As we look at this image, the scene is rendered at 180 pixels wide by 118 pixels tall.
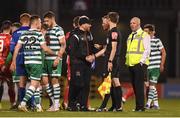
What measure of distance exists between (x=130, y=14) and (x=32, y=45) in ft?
73.3

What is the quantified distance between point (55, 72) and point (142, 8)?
887 inches

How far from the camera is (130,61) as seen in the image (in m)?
16.7

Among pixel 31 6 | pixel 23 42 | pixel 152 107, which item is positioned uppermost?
pixel 31 6

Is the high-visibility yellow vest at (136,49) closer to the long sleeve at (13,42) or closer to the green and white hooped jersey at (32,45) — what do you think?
the green and white hooped jersey at (32,45)

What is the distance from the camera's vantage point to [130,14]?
125 ft

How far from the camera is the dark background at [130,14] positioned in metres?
35.8

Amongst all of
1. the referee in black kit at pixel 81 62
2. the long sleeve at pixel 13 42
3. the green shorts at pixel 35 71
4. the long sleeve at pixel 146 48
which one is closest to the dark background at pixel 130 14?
the long sleeve at pixel 13 42

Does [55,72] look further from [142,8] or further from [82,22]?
[142,8]

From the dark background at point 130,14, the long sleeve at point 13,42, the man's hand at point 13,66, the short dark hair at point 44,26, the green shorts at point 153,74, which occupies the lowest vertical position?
the green shorts at point 153,74

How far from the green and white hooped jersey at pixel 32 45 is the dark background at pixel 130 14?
18.6 metres

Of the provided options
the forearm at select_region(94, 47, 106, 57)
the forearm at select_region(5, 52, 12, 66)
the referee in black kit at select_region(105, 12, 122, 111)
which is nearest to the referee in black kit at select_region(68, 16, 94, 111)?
the forearm at select_region(94, 47, 106, 57)

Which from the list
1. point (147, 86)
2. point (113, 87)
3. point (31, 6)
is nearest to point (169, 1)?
point (31, 6)

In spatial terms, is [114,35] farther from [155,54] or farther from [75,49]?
[155,54]

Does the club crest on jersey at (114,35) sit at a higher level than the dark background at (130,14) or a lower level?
lower
